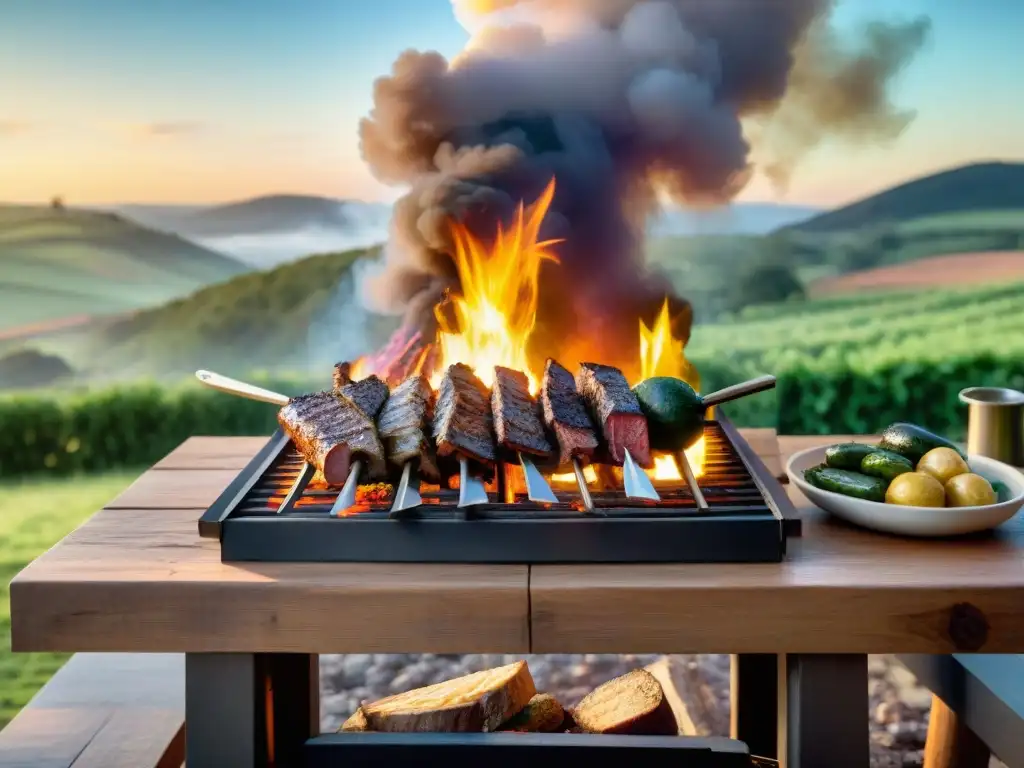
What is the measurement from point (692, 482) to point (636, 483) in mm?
129

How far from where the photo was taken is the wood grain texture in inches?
58.8

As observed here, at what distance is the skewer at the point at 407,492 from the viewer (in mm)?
1539

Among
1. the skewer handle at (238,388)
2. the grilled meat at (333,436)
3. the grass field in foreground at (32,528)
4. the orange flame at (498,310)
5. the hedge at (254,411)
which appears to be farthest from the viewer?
the hedge at (254,411)

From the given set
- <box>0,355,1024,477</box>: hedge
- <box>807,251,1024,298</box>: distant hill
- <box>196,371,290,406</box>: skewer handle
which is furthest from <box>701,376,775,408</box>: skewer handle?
<box>807,251,1024,298</box>: distant hill

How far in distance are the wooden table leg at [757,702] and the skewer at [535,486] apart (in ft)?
2.85

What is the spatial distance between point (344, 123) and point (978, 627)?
459cm

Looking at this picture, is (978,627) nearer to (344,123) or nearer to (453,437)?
(453,437)

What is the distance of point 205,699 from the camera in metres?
1.56

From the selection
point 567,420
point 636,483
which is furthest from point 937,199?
point 636,483

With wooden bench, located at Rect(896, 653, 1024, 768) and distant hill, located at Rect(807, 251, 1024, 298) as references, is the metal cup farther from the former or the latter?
distant hill, located at Rect(807, 251, 1024, 298)

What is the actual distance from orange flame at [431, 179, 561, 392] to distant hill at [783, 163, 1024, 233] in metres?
2.82

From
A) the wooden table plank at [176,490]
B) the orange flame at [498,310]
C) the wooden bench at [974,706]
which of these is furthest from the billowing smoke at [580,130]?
the wooden bench at [974,706]

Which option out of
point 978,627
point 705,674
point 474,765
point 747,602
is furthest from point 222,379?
point 705,674

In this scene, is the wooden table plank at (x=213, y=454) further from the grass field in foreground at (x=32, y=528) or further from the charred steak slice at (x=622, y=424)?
the grass field in foreground at (x=32, y=528)
